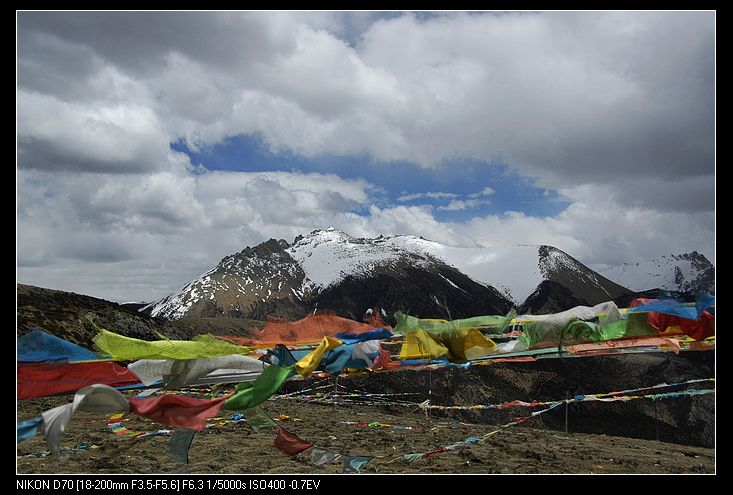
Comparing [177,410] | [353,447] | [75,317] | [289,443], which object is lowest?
[353,447]

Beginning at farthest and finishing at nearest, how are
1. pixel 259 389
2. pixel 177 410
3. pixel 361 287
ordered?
pixel 361 287 → pixel 259 389 → pixel 177 410

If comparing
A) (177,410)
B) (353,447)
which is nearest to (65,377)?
(177,410)

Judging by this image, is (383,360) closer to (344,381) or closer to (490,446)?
(490,446)

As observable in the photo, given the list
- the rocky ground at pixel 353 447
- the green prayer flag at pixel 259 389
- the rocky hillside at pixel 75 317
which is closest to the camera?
the green prayer flag at pixel 259 389

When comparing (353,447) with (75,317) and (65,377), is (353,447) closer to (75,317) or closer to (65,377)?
(65,377)

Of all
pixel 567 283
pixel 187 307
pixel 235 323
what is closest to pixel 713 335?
pixel 235 323

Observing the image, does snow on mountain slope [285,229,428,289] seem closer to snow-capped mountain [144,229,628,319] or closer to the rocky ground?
snow-capped mountain [144,229,628,319]

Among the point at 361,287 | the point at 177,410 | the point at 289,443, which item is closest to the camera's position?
the point at 177,410

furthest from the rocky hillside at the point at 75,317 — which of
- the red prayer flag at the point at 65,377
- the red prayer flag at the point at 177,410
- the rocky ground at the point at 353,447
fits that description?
the red prayer flag at the point at 177,410

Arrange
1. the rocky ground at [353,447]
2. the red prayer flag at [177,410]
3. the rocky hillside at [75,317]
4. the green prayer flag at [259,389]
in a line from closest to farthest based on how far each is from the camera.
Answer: the red prayer flag at [177,410]
the green prayer flag at [259,389]
the rocky ground at [353,447]
the rocky hillside at [75,317]

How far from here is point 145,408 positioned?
504 centimetres

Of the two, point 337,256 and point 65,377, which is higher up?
point 337,256

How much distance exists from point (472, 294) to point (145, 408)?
60.9m

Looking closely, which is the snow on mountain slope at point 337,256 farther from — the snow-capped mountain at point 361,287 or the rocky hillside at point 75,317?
the rocky hillside at point 75,317
